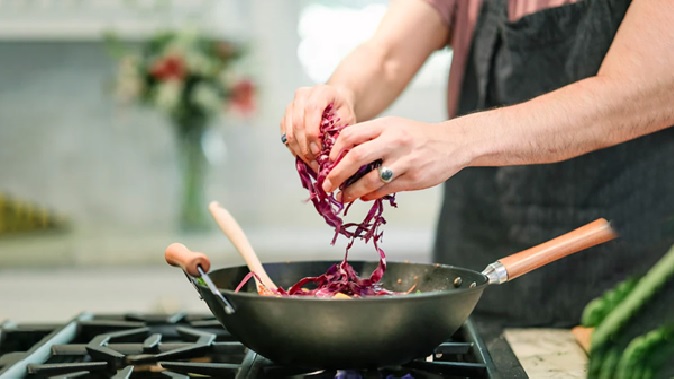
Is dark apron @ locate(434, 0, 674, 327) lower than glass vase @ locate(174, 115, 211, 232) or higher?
lower

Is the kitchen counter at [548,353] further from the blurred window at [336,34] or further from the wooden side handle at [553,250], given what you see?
the blurred window at [336,34]

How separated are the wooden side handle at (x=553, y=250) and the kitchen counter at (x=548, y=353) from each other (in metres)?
0.13

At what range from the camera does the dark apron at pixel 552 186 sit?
143 cm

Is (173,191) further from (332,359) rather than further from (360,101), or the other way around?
(332,359)

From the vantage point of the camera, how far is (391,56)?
5.34 ft

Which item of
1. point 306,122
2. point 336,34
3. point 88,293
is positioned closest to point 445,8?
point 306,122

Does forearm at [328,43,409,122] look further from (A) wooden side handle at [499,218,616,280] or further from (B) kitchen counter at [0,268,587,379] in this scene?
(B) kitchen counter at [0,268,587,379]

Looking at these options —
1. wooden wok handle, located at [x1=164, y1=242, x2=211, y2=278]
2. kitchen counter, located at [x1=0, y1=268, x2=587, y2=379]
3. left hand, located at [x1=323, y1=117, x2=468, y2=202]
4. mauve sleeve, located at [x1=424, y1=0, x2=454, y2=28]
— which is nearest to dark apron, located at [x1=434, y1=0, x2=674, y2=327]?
mauve sleeve, located at [x1=424, y1=0, x2=454, y2=28]

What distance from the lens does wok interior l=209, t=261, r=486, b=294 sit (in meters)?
1.02

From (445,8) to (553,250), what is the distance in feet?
2.72

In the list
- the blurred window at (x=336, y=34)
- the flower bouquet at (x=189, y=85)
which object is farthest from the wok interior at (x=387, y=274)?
the blurred window at (x=336, y=34)

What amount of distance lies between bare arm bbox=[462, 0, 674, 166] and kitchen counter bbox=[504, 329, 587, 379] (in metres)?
0.26

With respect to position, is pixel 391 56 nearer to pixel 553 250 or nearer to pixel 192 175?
pixel 553 250

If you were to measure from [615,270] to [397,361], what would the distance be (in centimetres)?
75
